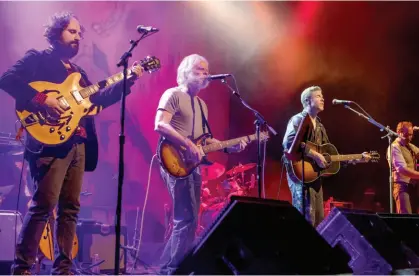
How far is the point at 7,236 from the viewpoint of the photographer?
4.30 metres

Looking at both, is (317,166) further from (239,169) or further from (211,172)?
(239,169)

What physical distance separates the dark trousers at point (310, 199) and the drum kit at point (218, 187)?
2338 mm

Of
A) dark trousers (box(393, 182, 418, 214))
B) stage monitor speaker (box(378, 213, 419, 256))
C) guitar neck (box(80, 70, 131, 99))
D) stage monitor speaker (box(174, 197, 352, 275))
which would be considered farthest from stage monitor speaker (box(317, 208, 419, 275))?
dark trousers (box(393, 182, 418, 214))

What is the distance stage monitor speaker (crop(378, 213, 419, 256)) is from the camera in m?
3.95

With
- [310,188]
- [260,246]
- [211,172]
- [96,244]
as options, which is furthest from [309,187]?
[211,172]

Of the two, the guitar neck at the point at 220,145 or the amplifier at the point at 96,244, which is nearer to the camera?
the guitar neck at the point at 220,145

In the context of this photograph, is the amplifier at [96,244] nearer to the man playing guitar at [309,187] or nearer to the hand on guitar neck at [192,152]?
the hand on guitar neck at [192,152]

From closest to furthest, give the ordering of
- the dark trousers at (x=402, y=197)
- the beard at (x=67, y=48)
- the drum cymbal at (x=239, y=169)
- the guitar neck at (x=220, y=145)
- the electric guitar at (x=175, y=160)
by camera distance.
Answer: the beard at (x=67, y=48)
the electric guitar at (x=175, y=160)
the guitar neck at (x=220, y=145)
the dark trousers at (x=402, y=197)
the drum cymbal at (x=239, y=169)

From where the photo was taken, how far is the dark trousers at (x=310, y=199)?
4723mm

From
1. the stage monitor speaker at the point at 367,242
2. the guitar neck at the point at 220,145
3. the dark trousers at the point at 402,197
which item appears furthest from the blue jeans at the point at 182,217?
the dark trousers at the point at 402,197

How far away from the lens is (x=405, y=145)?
7211 mm

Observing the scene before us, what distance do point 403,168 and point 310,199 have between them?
277 centimetres

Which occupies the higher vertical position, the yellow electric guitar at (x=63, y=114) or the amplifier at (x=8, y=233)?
the yellow electric guitar at (x=63, y=114)

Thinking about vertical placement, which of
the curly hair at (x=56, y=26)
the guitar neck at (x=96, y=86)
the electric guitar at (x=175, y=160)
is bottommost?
the electric guitar at (x=175, y=160)
